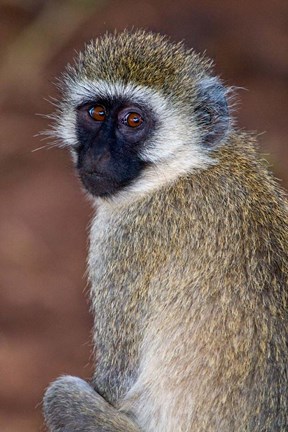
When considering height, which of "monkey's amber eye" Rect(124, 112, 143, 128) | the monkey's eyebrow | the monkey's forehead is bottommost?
"monkey's amber eye" Rect(124, 112, 143, 128)

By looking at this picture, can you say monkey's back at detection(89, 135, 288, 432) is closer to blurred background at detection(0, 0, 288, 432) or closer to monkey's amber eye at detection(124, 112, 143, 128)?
monkey's amber eye at detection(124, 112, 143, 128)

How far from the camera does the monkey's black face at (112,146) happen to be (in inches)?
219

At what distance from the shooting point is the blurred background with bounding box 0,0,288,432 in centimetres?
980

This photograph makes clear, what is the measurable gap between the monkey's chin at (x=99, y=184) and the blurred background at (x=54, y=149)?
3.20 meters

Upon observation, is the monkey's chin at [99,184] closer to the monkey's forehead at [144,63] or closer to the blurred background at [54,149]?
the monkey's forehead at [144,63]

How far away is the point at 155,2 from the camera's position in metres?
13.2

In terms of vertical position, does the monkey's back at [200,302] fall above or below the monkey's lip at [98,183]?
below

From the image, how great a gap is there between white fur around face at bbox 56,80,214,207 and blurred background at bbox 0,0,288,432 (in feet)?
10.3

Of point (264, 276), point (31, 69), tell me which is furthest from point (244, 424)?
point (31, 69)

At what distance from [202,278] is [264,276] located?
271 millimetres

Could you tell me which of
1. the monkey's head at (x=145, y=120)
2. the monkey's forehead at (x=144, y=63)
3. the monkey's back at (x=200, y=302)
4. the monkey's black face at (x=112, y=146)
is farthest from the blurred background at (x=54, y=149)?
the monkey's back at (x=200, y=302)

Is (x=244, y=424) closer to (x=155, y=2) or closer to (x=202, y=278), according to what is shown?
(x=202, y=278)

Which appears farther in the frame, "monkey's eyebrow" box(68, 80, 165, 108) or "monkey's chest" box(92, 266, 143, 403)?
"monkey's eyebrow" box(68, 80, 165, 108)

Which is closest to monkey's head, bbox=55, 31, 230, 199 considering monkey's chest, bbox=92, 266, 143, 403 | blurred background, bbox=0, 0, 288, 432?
monkey's chest, bbox=92, 266, 143, 403
